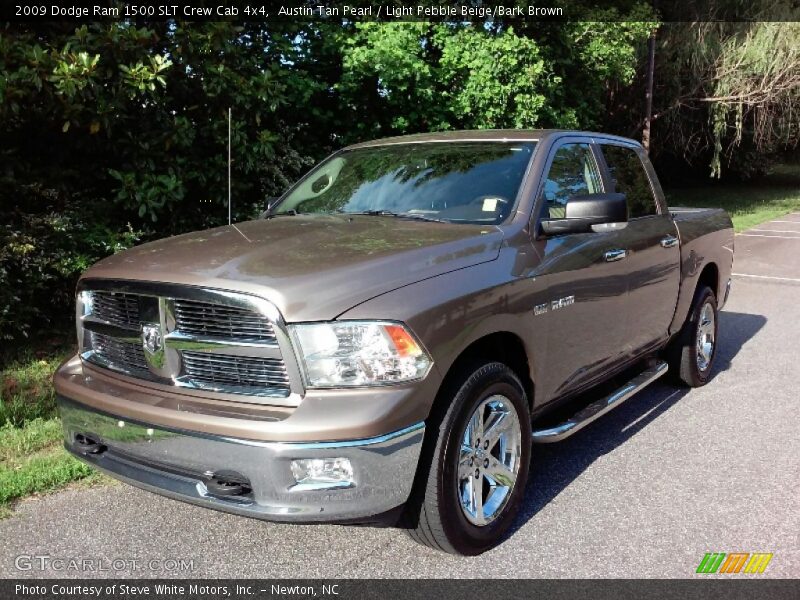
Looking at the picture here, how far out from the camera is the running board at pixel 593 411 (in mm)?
3699

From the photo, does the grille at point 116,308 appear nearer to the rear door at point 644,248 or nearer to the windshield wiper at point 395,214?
the windshield wiper at point 395,214

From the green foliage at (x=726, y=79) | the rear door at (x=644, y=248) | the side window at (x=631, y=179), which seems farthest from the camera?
the green foliage at (x=726, y=79)

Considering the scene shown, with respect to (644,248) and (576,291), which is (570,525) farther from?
(644,248)

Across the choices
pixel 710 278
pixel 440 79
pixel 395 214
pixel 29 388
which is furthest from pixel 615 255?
pixel 440 79

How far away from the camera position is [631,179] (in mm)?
5070

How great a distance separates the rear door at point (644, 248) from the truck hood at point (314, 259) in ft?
4.86

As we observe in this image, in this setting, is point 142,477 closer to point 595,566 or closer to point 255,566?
point 255,566

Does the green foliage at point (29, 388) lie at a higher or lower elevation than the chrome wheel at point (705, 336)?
lower

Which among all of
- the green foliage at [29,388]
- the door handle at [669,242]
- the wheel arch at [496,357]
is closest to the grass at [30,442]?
the green foliage at [29,388]

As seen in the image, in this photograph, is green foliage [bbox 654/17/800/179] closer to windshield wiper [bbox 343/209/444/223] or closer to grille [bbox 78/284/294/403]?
windshield wiper [bbox 343/209/444/223]

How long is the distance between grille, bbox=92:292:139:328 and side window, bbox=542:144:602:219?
209 cm

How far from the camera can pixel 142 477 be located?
2.96 meters

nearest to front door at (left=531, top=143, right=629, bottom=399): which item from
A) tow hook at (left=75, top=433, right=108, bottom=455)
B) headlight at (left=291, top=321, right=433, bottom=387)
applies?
headlight at (left=291, top=321, right=433, bottom=387)

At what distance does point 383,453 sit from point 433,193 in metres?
1.76
